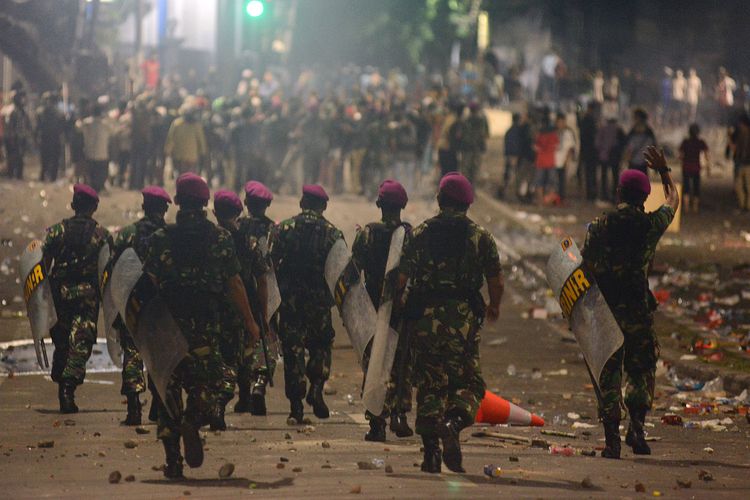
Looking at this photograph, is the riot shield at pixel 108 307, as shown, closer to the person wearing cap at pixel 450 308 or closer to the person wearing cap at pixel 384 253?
the person wearing cap at pixel 384 253

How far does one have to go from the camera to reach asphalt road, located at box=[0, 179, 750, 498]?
27.8ft

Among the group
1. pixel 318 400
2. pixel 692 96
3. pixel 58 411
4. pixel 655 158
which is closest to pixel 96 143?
pixel 58 411

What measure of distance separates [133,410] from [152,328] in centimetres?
225

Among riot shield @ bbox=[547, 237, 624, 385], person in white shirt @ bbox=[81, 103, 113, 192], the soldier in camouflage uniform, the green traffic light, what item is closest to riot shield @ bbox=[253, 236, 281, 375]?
the soldier in camouflage uniform

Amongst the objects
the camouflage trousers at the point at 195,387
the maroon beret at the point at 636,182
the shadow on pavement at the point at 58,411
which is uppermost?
the maroon beret at the point at 636,182

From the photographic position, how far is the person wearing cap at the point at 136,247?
409 inches

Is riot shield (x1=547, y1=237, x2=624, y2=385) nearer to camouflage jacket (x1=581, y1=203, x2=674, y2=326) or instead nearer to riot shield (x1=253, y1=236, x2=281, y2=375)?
camouflage jacket (x1=581, y1=203, x2=674, y2=326)

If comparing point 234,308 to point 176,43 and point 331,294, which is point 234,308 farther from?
point 176,43

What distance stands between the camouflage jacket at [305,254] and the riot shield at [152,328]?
90.2 inches

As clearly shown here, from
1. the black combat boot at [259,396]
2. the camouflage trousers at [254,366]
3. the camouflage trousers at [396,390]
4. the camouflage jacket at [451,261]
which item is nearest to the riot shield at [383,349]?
the camouflage trousers at [396,390]

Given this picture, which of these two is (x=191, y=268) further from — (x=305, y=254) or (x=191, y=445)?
(x=305, y=254)

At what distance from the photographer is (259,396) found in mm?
11836

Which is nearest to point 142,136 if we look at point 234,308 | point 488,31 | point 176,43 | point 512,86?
point 512,86

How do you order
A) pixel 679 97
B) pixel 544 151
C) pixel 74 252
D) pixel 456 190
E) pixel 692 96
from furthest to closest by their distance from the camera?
pixel 692 96
pixel 679 97
pixel 544 151
pixel 74 252
pixel 456 190
